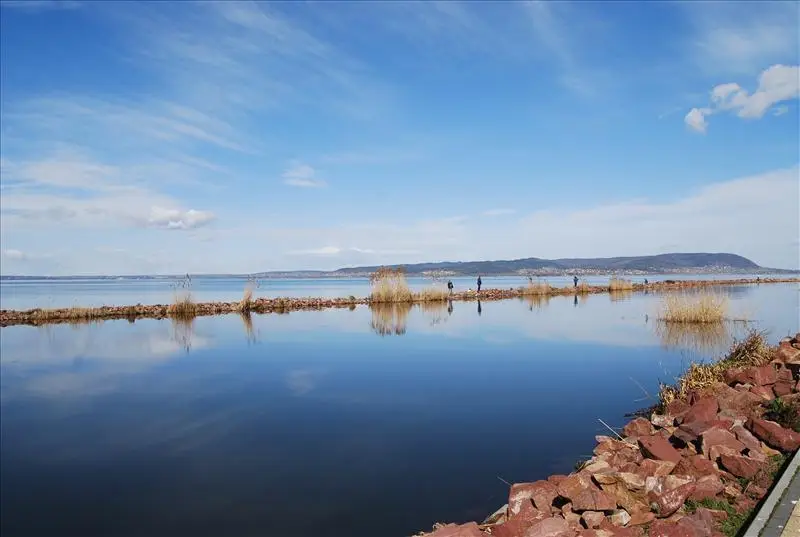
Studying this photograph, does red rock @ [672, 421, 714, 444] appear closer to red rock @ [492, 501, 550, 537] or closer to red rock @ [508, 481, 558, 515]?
red rock @ [508, 481, 558, 515]

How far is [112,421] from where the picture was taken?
8953 mm

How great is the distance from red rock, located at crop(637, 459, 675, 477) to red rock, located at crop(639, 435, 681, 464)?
137mm

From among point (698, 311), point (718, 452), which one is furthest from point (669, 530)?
point (698, 311)

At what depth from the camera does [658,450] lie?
5.22 m

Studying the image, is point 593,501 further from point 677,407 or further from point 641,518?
point 677,407

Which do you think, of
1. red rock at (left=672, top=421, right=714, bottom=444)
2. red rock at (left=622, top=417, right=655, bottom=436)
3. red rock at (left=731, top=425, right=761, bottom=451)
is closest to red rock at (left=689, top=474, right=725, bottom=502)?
red rock at (left=731, top=425, right=761, bottom=451)

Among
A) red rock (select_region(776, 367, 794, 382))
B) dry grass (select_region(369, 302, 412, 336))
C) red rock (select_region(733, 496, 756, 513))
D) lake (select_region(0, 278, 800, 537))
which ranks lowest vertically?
lake (select_region(0, 278, 800, 537))

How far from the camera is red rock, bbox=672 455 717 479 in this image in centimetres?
480

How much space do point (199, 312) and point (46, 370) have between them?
14844 millimetres

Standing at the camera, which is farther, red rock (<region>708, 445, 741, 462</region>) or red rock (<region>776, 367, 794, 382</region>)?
red rock (<region>776, 367, 794, 382</region>)

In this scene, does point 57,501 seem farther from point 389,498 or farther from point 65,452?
point 389,498

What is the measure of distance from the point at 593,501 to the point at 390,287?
2895 centimetres

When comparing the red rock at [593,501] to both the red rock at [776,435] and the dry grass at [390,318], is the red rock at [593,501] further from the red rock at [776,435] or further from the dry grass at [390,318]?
the dry grass at [390,318]

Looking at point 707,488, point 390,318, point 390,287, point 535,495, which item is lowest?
point 390,318
